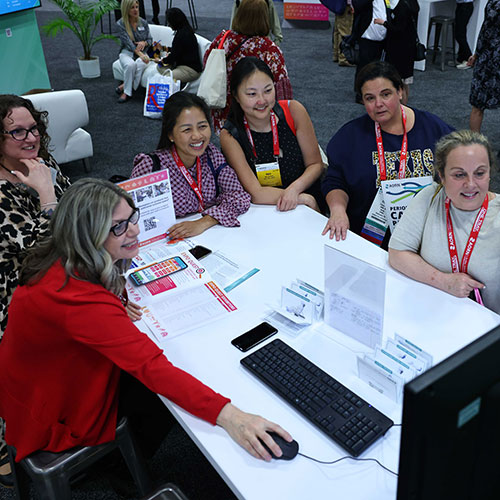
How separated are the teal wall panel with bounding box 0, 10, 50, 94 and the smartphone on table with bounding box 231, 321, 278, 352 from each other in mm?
4726

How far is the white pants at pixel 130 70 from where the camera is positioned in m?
6.32

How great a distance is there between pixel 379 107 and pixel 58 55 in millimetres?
7154

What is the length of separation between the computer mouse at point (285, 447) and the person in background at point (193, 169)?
1187 mm

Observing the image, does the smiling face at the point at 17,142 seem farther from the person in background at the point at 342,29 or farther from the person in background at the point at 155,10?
the person in background at the point at 155,10

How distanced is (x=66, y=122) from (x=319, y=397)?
12.2 ft

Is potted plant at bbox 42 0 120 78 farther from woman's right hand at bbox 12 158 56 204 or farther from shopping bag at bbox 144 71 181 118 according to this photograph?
woman's right hand at bbox 12 158 56 204

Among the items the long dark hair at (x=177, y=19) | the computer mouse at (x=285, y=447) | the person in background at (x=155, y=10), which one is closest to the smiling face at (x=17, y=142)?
the computer mouse at (x=285, y=447)

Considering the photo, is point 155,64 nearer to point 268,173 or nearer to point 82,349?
point 268,173

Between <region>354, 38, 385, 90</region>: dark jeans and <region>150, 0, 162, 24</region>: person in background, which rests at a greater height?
<region>150, 0, 162, 24</region>: person in background

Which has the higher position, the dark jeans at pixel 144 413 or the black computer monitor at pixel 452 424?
the black computer monitor at pixel 452 424

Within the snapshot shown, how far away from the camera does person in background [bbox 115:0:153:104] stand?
6312 millimetres

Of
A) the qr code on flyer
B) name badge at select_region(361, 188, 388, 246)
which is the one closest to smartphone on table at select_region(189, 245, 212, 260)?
the qr code on flyer

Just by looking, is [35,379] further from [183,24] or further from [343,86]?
[343,86]

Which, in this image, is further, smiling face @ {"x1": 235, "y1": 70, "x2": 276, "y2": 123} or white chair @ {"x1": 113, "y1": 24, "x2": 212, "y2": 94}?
white chair @ {"x1": 113, "y1": 24, "x2": 212, "y2": 94}
